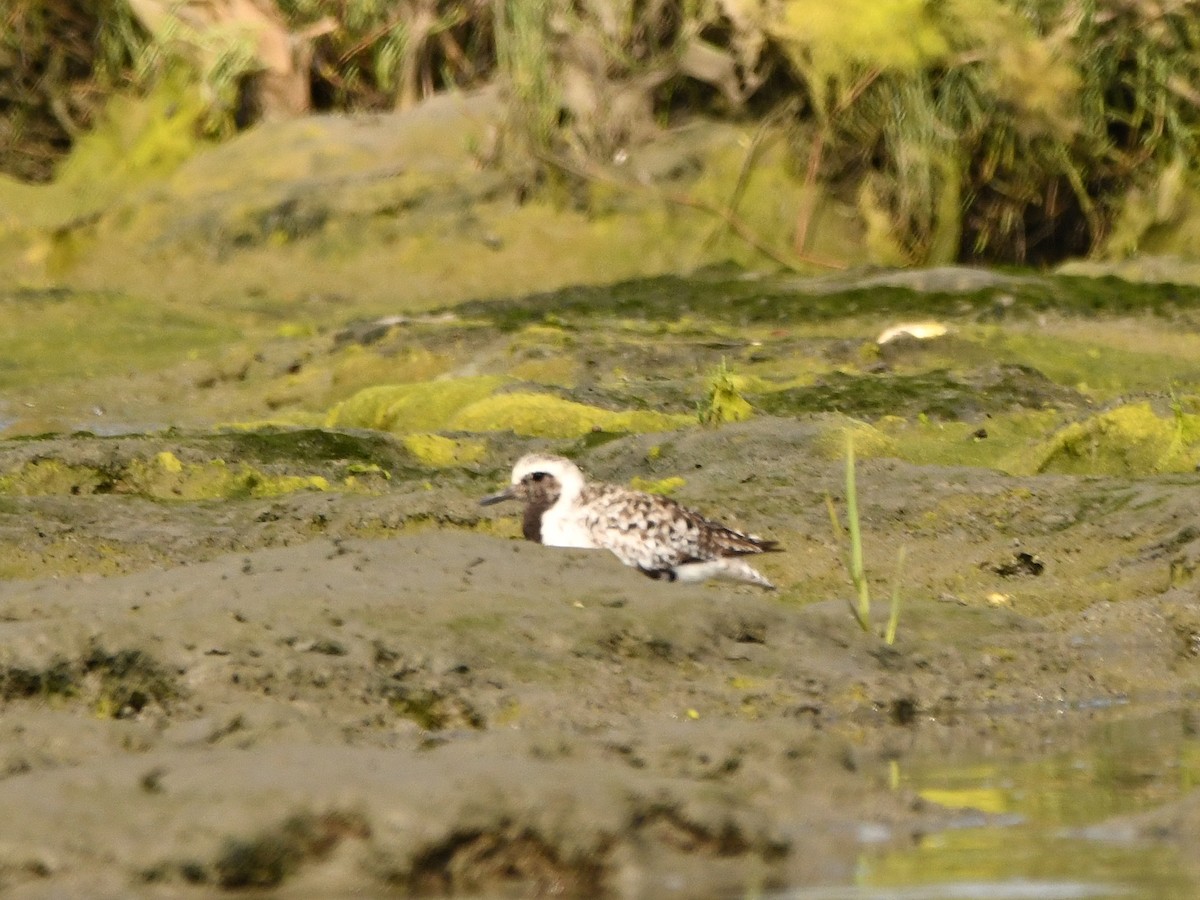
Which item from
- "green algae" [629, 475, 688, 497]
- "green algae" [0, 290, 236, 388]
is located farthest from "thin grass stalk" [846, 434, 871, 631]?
"green algae" [0, 290, 236, 388]

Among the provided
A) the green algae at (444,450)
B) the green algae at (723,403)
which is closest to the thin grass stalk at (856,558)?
the green algae at (723,403)

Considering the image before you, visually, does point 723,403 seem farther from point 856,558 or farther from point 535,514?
point 856,558

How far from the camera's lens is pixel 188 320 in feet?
43.4

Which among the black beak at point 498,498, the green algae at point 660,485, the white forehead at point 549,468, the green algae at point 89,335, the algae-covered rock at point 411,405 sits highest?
the white forehead at point 549,468

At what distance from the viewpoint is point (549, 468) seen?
6426mm

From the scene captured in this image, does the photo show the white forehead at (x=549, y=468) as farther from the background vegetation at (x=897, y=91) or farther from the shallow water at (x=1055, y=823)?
the background vegetation at (x=897, y=91)

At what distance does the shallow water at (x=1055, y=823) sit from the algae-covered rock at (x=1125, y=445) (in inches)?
91.1

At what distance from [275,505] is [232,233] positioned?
7.62 m

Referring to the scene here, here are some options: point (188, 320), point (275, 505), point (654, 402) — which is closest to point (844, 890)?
point (275, 505)

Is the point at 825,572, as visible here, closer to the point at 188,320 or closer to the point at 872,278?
the point at 872,278

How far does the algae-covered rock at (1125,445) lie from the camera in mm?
7363

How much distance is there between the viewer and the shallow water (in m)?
3.52

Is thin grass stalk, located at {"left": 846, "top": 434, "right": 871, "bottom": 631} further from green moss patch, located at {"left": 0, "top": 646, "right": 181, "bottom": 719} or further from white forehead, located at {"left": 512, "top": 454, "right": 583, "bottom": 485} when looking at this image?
green moss patch, located at {"left": 0, "top": 646, "right": 181, "bottom": 719}

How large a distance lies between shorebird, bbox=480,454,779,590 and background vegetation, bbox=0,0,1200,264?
283 inches
